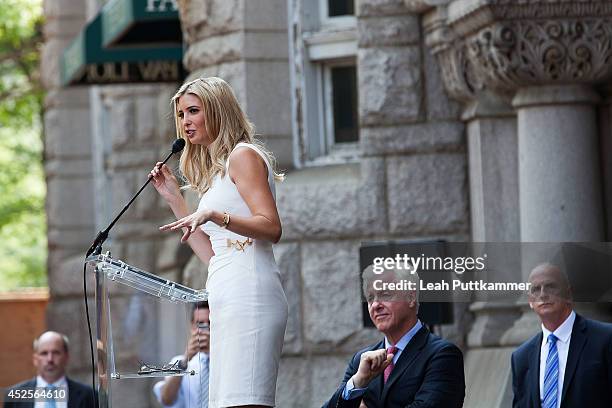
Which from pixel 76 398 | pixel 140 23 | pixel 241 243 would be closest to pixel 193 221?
pixel 241 243

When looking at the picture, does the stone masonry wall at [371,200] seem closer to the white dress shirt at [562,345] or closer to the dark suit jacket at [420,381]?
the white dress shirt at [562,345]

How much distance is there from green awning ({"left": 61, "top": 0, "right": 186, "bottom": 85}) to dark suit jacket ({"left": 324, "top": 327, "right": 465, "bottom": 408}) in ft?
26.2

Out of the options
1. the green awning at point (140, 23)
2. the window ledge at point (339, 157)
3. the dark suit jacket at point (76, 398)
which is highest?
the green awning at point (140, 23)

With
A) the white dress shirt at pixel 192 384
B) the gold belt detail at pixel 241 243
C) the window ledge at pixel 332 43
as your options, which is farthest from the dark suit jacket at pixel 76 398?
the window ledge at pixel 332 43

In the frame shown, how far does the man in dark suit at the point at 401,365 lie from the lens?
21.5 feet

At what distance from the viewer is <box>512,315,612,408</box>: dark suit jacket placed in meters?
6.90

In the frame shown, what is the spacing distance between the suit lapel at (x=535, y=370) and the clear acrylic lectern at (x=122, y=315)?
1559 mm

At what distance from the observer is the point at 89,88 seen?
19.0 meters

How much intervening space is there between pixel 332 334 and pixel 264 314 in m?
5.00

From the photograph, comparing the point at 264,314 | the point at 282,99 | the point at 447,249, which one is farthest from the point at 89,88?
the point at 264,314

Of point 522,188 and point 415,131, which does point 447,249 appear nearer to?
point 522,188

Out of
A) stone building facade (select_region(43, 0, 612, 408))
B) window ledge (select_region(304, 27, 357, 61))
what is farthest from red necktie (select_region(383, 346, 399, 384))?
window ledge (select_region(304, 27, 357, 61))

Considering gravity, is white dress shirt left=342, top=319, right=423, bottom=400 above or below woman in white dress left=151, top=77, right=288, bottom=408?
below

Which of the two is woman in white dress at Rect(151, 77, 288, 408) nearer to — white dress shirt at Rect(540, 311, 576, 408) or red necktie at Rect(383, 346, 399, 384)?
red necktie at Rect(383, 346, 399, 384)
